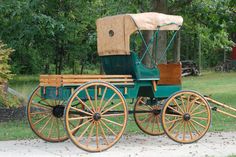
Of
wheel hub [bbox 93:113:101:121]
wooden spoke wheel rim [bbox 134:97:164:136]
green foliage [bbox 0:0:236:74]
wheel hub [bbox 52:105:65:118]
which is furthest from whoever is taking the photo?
green foliage [bbox 0:0:236:74]

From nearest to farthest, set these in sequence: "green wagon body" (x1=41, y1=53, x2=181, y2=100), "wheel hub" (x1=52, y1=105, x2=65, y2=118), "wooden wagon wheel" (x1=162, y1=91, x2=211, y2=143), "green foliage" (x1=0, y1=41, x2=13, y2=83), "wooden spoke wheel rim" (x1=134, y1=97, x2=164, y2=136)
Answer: "green wagon body" (x1=41, y1=53, x2=181, y2=100)
"wooden wagon wheel" (x1=162, y1=91, x2=211, y2=143)
"wheel hub" (x1=52, y1=105, x2=65, y2=118)
"wooden spoke wheel rim" (x1=134, y1=97, x2=164, y2=136)
"green foliage" (x1=0, y1=41, x2=13, y2=83)

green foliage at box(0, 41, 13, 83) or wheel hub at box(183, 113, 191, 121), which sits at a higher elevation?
green foliage at box(0, 41, 13, 83)

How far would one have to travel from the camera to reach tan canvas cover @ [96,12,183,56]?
1064cm

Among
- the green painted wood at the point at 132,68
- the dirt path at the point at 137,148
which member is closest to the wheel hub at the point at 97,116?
the dirt path at the point at 137,148

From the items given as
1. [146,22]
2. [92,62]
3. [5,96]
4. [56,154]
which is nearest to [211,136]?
[146,22]

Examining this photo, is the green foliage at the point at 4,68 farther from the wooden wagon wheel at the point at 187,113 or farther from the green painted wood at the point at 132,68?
the wooden wagon wheel at the point at 187,113

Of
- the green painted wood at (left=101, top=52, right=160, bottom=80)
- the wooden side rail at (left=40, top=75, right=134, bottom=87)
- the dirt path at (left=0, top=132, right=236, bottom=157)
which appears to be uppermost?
the green painted wood at (left=101, top=52, right=160, bottom=80)

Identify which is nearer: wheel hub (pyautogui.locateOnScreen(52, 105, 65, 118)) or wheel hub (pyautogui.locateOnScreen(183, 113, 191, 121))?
wheel hub (pyautogui.locateOnScreen(183, 113, 191, 121))

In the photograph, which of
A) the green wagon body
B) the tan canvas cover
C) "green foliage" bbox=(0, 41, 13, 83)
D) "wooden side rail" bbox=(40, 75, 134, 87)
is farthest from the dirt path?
"green foliage" bbox=(0, 41, 13, 83)

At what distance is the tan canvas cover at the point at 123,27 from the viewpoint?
10.6 meters

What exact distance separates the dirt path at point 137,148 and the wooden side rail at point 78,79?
3.99 ft

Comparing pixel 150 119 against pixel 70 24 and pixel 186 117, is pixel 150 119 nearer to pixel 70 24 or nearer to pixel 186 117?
pixel 186 117

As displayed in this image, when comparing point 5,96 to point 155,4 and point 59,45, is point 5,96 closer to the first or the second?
point 155,4

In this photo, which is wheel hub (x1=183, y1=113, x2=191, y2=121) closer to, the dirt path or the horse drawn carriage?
the horse drawn carriage
